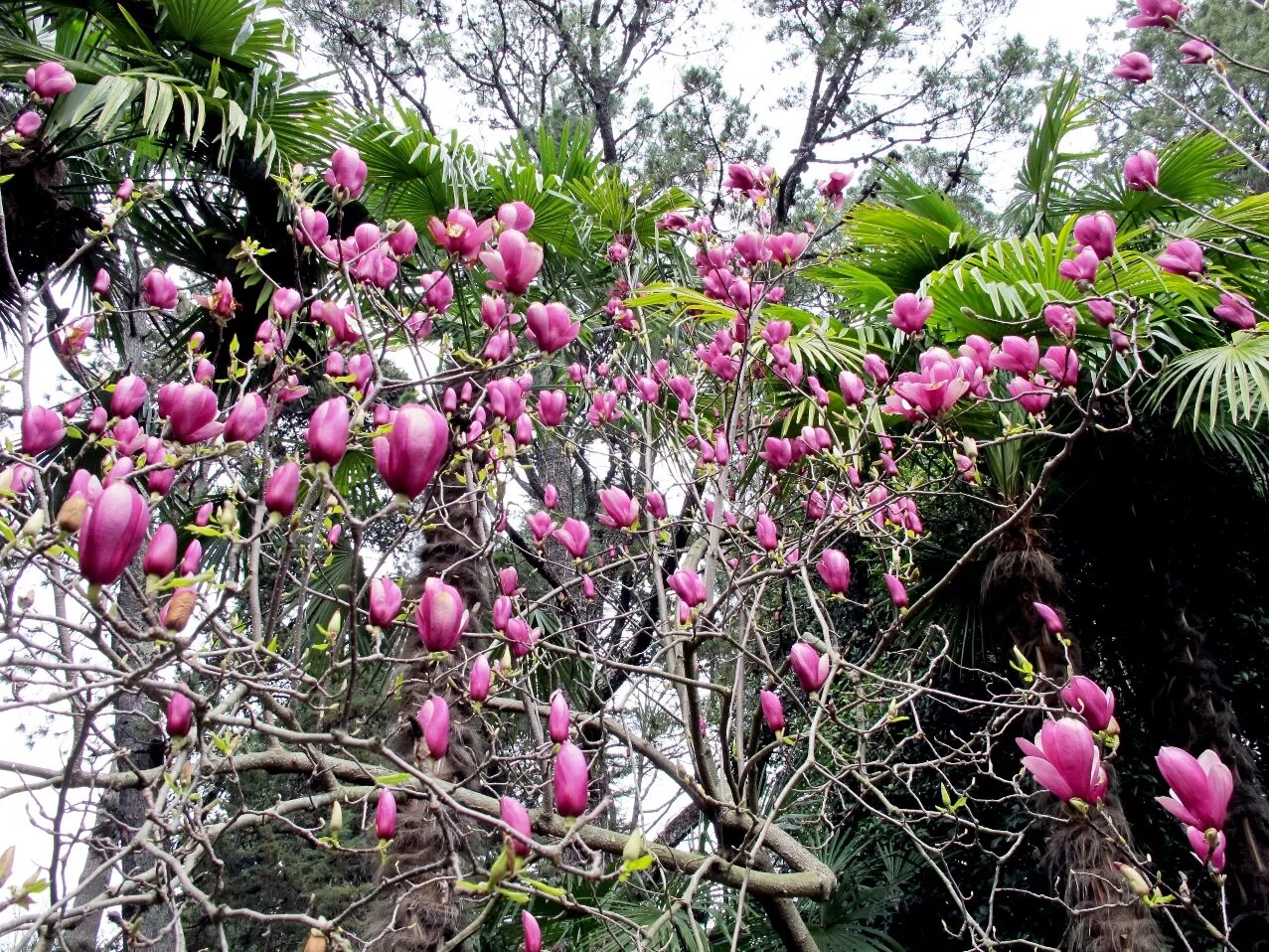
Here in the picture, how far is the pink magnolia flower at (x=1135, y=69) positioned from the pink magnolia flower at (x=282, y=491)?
1855 mm

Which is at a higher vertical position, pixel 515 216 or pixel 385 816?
pixel 515 216

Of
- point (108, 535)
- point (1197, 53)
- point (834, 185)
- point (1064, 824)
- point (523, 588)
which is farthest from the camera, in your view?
point (523, 588)

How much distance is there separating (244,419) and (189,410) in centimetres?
9

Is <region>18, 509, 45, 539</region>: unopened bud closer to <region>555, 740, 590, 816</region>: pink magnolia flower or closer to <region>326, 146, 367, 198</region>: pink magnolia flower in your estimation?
<region>555, 740, 590, 816</region>: pink magnolia flower

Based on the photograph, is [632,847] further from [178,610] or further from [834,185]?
[834,185]

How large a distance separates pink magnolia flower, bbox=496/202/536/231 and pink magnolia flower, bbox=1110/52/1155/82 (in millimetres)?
1346

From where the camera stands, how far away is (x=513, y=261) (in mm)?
1146

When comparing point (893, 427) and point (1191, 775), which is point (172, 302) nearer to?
point (1191, 775)

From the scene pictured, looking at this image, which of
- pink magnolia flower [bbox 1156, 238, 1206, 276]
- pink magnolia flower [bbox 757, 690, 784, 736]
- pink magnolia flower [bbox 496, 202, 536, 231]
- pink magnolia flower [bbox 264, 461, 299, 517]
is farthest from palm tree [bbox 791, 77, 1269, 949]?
pink magnolia flower [bbox 264, 461, 299, 517]

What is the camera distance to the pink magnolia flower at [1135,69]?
1714mm

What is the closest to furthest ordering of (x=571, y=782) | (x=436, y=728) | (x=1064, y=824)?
(x=571, y=782) → (x=436, y=728) → (x=1064, y=824)

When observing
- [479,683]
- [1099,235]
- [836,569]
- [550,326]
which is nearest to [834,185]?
[1099,235]

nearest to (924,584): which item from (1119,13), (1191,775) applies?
(1191,775)

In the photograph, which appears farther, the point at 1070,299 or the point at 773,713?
the point at 1070,299
